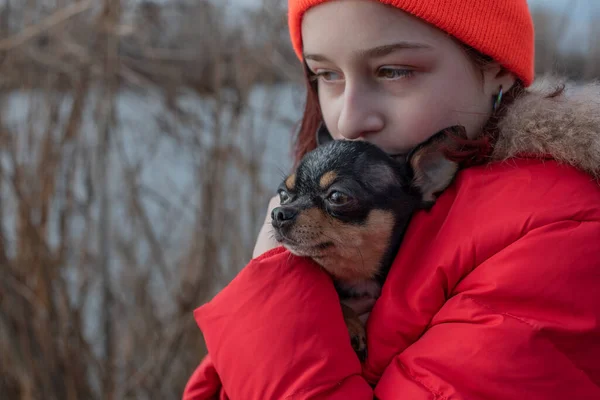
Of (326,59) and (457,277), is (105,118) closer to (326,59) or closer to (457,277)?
(326,59)

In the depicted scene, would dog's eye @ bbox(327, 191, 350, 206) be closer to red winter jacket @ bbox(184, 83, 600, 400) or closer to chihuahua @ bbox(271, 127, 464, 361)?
chihuahua @ bbox(271, 127, 464, 361)

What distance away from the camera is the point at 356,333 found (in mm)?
1621

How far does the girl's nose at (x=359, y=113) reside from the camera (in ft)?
5.44

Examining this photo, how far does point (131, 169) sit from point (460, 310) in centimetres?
287

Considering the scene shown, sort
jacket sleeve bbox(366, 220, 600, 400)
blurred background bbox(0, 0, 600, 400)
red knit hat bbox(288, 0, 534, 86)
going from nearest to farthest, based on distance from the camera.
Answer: jacket sleeve bbox(366, 220, 600, 400) → red knit hat bbox(288, 0, 534, 86) → blurred background bbox(0, 0, 600, 400)

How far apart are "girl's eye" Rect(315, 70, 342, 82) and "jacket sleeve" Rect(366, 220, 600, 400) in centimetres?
74

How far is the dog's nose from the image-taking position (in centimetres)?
163

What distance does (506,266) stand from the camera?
130cm

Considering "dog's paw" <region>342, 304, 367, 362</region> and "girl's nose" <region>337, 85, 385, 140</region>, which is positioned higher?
Result: "girl's nose" <region>337, 85, 385, 140</region>

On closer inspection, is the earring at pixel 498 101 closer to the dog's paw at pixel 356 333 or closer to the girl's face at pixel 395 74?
the girl's face at pixel 395 74

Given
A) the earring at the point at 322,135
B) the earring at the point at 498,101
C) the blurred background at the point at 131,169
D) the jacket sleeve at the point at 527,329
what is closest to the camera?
the jacket sleeve at the point at 527,329

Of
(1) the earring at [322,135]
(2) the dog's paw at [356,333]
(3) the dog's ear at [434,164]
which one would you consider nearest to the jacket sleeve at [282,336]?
(2) the dog's paw at [356,333]

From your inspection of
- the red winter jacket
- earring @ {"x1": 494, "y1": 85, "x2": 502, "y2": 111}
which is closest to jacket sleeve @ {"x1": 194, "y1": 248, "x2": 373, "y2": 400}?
the red winter jacket

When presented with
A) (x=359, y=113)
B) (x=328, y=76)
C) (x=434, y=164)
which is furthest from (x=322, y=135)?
(x=434, y=164)
